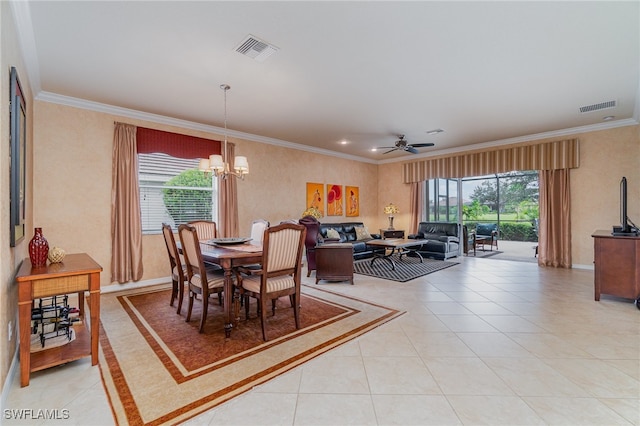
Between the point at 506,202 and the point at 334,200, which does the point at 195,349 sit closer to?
the point at 334,200

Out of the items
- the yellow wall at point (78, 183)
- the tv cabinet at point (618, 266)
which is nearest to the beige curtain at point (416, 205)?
the tv cabinet at point (618, 266)

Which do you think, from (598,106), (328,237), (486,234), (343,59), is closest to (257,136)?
(328,237)

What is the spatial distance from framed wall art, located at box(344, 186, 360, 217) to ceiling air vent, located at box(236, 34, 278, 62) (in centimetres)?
543

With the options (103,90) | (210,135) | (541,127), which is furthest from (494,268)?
(103,90)

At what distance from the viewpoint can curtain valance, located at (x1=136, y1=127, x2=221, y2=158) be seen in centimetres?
466

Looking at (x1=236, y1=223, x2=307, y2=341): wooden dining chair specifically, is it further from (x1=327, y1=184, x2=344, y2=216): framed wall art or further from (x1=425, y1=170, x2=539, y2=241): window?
(x1=425, y1=170, x2=539, y2=241): window

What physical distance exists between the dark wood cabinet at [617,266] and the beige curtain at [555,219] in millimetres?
2463

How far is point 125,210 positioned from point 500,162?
7589 millimetres

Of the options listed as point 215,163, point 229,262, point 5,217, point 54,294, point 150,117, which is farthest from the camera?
point 150,117

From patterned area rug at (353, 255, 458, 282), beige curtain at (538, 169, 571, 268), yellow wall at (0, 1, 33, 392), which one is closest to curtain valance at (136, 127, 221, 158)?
yellow wall at (0, 1, 33, 392)

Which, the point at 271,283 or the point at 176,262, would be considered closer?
the point at 271,283

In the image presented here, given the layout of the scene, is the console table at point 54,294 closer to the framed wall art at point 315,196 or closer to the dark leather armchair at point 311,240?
the dark leather armchair at point 311,240

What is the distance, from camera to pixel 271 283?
2803mm

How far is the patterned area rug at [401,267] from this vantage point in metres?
5.13
